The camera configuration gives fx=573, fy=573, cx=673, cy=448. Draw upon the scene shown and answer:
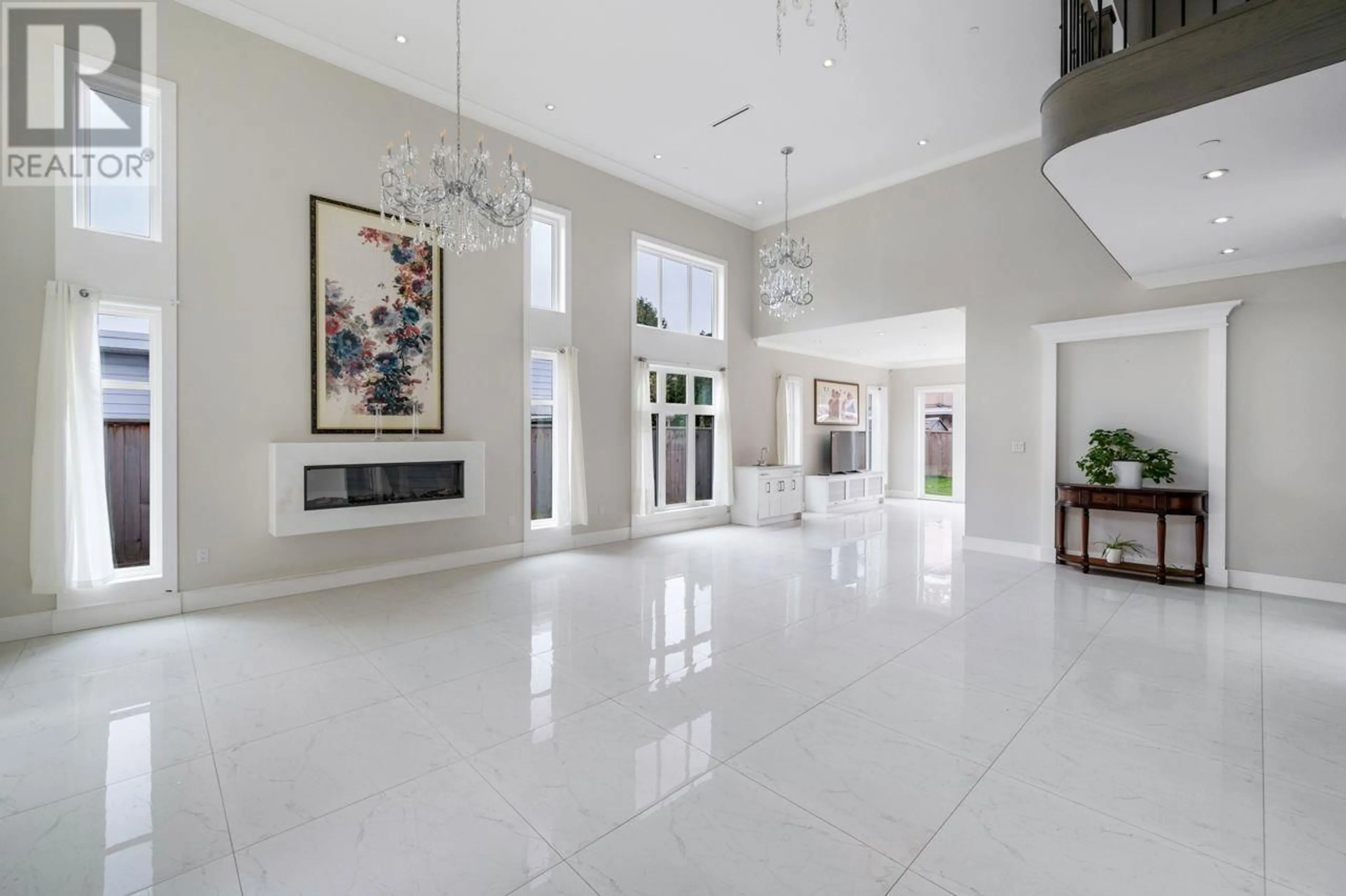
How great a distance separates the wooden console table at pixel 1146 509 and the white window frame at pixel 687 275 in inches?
203

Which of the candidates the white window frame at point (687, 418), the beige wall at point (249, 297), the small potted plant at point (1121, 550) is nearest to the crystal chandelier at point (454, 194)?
the beige wall at point (249, 297)

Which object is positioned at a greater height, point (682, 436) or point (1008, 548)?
point (682, 436)

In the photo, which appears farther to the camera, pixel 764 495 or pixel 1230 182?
pixel 764 495

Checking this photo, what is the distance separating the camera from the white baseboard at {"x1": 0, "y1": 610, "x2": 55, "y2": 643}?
3.93m

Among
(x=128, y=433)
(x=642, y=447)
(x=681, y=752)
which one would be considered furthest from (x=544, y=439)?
(x=681, y=752)

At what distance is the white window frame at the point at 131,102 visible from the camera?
4.23 metres

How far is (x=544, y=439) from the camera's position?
694cm

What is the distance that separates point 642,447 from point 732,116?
13.3 ft

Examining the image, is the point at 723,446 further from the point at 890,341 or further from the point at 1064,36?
the point at 1064,36

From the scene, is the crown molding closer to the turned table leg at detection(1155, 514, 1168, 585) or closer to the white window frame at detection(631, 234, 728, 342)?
the white window frame at detection(631, 234, 728, 342)

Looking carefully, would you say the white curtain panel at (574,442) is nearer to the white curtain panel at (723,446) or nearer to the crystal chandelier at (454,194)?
the crystal chandelier at (454,194)

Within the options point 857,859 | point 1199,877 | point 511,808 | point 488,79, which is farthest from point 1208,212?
point 488,79

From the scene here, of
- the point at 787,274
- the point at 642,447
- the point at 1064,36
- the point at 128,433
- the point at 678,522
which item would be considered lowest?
the point at 678,522

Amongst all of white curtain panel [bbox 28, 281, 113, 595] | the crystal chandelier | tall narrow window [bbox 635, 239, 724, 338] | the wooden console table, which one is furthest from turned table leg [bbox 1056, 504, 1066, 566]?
white curtain panel [bbox 28, 281, 113, 595]
